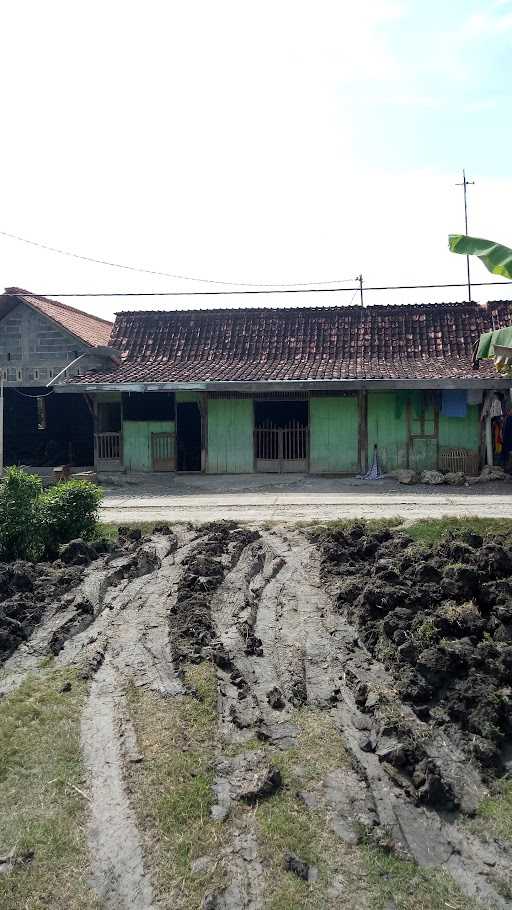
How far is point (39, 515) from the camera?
Answer: 998cm

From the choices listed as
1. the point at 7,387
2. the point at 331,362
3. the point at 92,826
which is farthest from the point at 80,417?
the point at 92,826

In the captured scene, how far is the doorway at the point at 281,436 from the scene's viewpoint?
1769cm

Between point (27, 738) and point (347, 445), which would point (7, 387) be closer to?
point (347, 445)

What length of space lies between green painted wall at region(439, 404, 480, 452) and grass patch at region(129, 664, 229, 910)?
1254 centimetres

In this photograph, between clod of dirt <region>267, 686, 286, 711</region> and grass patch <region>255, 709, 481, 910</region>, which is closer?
grass patch <region>255, 709, 481, 910</region>

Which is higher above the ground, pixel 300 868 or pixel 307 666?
pixel 307 666

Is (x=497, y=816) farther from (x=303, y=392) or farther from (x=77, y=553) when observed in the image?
(x=303, y=392)

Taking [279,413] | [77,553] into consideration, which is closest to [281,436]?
[279,413]

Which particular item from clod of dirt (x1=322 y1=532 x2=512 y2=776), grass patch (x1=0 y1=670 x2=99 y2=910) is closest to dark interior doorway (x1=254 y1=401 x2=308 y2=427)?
clod of dirt (x1=322 y1=532 x2=512 y2=776)

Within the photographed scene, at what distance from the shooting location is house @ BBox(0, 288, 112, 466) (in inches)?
763

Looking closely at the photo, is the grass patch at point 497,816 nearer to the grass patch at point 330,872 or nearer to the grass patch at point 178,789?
the grass patch at point 330,872

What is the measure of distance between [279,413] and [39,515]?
9.09 metres

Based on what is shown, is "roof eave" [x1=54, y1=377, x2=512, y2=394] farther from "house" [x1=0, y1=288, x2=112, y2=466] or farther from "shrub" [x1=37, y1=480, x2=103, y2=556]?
"shrub" [x1=37, y1=480, x2=103, y2=556]

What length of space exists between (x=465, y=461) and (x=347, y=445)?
2888 mm
